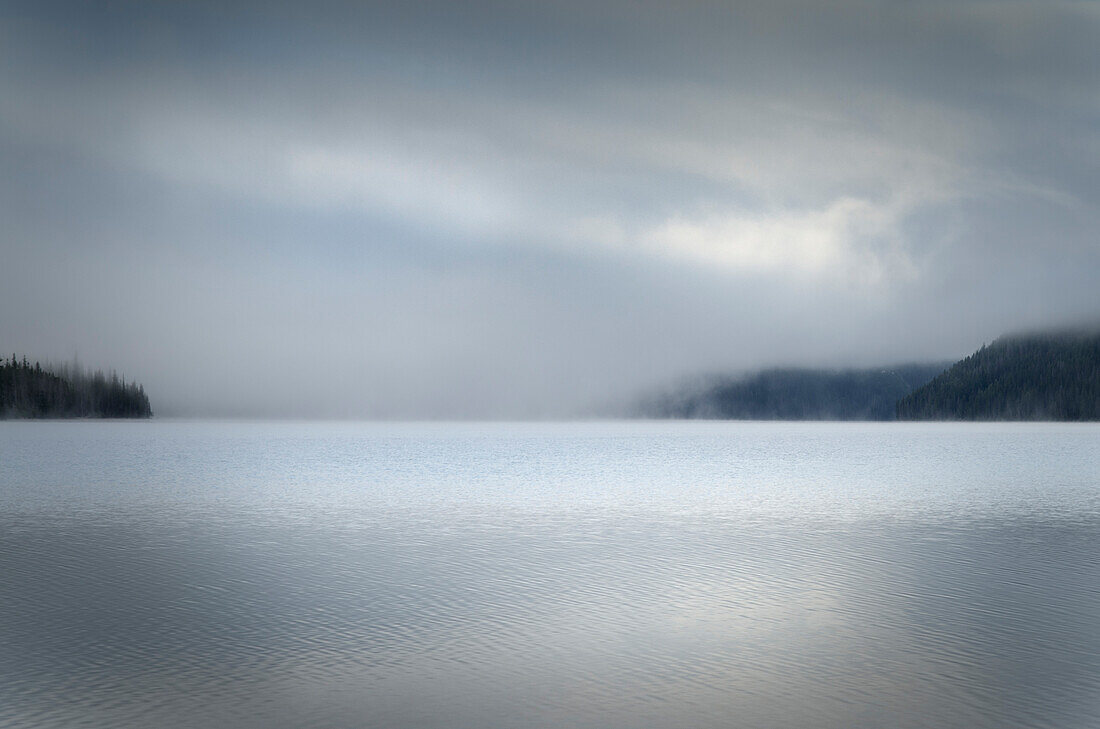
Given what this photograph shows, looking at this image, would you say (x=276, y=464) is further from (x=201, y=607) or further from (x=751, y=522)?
(x=201, y=607)

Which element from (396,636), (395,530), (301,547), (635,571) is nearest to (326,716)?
(396,636)

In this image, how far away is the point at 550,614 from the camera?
76.0 feet

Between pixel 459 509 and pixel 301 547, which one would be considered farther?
pixel 459 509

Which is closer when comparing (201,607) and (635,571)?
(201,607)

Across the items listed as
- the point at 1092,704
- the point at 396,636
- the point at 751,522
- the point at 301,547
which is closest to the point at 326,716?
the point at 396,636

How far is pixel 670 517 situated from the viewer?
145 ft

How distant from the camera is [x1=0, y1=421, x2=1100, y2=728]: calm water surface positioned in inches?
628

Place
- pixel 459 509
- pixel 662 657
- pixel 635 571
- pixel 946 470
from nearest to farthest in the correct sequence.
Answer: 1. pixel 662 657
2. pixel 635 571
3. pixel 459 509
4. pixel 946 470

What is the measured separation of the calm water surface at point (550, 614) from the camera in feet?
52.3

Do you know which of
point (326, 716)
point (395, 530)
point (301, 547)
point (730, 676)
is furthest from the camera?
point (395, 530)

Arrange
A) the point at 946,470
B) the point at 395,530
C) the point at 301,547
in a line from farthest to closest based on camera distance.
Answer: the point at 946,470 → the point at 395,530 → the point at 301,547

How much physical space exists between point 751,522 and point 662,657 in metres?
24.4

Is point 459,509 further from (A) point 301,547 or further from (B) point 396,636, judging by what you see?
(B) point 396,636

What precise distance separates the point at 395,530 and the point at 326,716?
24.4m
